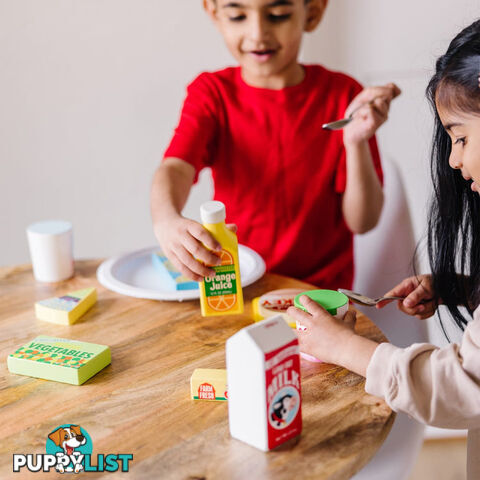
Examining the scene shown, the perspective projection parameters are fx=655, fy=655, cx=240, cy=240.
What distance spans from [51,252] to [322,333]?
564mm

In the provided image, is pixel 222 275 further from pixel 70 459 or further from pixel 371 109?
pixel 371 109

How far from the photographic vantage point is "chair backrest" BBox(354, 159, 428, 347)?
1.34m

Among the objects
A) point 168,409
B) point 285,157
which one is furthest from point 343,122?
point 168,409

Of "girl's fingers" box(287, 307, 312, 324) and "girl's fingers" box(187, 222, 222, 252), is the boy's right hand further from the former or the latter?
"girl's fingers" box(287, 307, 312, 324)

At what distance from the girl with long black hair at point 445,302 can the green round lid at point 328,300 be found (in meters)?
0.02

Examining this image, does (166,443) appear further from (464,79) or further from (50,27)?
(50,27)

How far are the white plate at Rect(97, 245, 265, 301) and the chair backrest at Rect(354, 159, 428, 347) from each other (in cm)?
32

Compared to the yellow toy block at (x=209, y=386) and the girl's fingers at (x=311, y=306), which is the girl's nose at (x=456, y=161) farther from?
the yellow toy block at (x=209, y=386)

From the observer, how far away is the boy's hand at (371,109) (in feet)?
4.09

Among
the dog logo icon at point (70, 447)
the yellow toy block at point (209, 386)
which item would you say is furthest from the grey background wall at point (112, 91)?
the dog logo icon at point (70, 447)

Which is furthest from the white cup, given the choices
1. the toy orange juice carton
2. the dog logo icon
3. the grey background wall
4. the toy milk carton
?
the grey background wall

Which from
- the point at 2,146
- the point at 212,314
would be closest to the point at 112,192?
the point at 2,146

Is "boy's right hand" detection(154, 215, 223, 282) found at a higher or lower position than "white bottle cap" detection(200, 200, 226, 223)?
lower

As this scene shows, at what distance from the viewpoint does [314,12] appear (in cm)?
139
